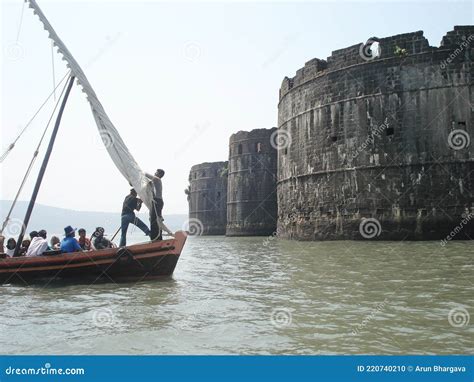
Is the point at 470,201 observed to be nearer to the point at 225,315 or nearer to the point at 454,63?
the point at 454,63

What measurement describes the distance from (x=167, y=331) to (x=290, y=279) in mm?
3641

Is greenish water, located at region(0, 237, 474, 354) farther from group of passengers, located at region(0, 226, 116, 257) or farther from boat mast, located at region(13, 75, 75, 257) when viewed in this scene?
boat mast, located at region(13, 75, 75, 257)

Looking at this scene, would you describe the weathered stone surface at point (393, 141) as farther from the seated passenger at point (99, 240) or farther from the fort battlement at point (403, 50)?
the seated passenger at point (99, 240)

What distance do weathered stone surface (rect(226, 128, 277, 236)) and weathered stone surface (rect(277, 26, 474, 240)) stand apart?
33.1ft

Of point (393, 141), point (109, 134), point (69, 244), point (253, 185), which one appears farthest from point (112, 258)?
point (253, 185)

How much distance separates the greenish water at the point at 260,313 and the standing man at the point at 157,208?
0.94 m

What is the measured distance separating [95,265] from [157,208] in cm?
152

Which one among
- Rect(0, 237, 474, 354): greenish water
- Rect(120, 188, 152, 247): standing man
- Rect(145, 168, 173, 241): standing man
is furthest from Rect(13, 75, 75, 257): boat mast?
Rect(145, 168, 173, 241): standing man

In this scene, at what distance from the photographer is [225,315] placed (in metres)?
5.39

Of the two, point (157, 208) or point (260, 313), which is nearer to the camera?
point (260, 313)

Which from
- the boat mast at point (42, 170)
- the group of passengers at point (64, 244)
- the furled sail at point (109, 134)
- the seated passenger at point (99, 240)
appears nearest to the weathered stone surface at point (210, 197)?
the boat mast at point (42, 170)

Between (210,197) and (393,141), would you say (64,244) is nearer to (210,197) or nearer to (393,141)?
(393,141)

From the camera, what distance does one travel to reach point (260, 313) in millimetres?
5430
